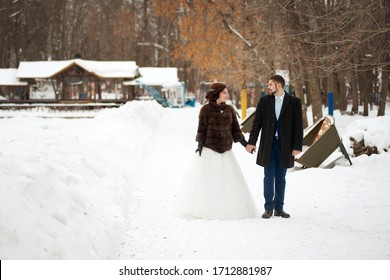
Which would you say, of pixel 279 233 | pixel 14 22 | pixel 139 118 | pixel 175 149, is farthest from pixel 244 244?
pixel 14 22

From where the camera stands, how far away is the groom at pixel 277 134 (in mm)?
6500

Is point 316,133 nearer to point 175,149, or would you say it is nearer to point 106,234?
point 175,149

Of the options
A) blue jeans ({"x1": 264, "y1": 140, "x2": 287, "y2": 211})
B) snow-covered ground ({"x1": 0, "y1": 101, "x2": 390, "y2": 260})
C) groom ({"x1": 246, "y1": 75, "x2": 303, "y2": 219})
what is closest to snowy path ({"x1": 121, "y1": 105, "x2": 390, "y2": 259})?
snow-covered ground ({"x1": 0, "y1": 101, "x2": 390, "y2": 260})

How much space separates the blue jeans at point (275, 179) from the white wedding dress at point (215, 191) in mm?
263

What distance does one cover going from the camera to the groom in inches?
256

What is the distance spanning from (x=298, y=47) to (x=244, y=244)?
41.7 ft

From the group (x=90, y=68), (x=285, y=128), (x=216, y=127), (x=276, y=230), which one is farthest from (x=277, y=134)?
(x=90, y=68)

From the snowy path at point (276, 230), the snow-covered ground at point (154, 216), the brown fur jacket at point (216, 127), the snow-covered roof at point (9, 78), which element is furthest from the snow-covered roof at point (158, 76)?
the brown fur jacket at point (216, 127)

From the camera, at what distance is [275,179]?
22.0 feet

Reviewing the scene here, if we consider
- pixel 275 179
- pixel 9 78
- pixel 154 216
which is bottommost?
pixel 154 216

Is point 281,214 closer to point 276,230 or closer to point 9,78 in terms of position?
point 276,230

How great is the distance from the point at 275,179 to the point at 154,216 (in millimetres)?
1807

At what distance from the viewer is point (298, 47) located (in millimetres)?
16969

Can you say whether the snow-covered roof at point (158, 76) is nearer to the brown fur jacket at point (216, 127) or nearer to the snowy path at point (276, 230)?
the snowy path at point (276, 230)
